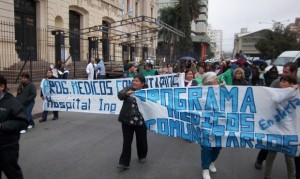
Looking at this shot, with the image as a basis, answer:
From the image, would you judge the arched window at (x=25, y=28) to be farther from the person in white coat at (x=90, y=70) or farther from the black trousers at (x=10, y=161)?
the black trousers at (x=10, y=161)

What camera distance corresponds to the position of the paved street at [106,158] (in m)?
5.53

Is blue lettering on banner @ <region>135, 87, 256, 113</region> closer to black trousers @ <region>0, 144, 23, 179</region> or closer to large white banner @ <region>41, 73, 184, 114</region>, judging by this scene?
black trousers @ <region>0, 144, 23, 179</region>

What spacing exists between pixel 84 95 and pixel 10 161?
5974 mm

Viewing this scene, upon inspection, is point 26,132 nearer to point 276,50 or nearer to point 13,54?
point 13,54

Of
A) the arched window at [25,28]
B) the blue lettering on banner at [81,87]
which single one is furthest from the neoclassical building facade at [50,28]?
the blue lettering on banner at [81,87]

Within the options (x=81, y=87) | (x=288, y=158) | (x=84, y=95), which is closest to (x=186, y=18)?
(x=81, y=87)

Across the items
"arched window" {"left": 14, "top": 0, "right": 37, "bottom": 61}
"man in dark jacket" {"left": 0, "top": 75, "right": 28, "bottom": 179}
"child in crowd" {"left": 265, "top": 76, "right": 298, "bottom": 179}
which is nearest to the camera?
"man in dark jacket" {"left": 0, "top": 75, "right": 28, "bottom": 179}

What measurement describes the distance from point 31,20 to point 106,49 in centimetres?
716

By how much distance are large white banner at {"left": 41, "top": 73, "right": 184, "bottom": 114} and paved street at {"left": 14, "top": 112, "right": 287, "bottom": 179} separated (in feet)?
2.68

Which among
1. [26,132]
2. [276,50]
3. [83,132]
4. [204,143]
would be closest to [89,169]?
[204,143]

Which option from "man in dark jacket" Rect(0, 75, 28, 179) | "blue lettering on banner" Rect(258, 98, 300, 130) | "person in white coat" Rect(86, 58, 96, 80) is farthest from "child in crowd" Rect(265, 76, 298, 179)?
"person in white coat" Rect(86, 58, 96, 80)

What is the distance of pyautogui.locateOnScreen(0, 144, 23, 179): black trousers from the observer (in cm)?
394

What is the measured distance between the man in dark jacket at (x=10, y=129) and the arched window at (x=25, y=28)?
16.2 metres

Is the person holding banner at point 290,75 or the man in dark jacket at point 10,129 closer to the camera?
the man in dark jacket at point 10,129
